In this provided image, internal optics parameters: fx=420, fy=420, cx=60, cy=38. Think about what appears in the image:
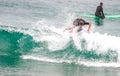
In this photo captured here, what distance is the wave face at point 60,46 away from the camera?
20.1 metres

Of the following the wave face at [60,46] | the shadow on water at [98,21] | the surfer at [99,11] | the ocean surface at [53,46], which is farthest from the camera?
the shadow on water at [98,21]

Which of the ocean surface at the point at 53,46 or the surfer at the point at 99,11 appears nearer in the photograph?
the ocean surface at the point at 53,46

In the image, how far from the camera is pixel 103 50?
2139 centimetres

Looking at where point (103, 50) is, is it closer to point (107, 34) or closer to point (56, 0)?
point (107, 34)

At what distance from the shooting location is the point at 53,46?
21.1 metres

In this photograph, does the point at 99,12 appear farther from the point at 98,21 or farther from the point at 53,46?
the point at 53,46

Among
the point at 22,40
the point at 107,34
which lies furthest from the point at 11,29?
the point at 107,34

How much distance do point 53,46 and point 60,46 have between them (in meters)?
0.36

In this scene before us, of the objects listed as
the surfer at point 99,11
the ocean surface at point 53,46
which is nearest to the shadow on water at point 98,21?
the ocean surface at point 53,46

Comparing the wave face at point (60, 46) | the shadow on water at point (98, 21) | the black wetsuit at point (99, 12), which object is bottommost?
the wave face at point (60, 46)

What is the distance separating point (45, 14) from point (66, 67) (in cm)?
1006

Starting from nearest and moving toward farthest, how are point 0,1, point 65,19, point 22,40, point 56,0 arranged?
point 22,40
point 65,19
point 0,1
point 56,0

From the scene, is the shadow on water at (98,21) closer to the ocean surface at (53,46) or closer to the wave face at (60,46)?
the ocean surface at (53,46)

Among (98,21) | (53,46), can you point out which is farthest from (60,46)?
(98,21)
